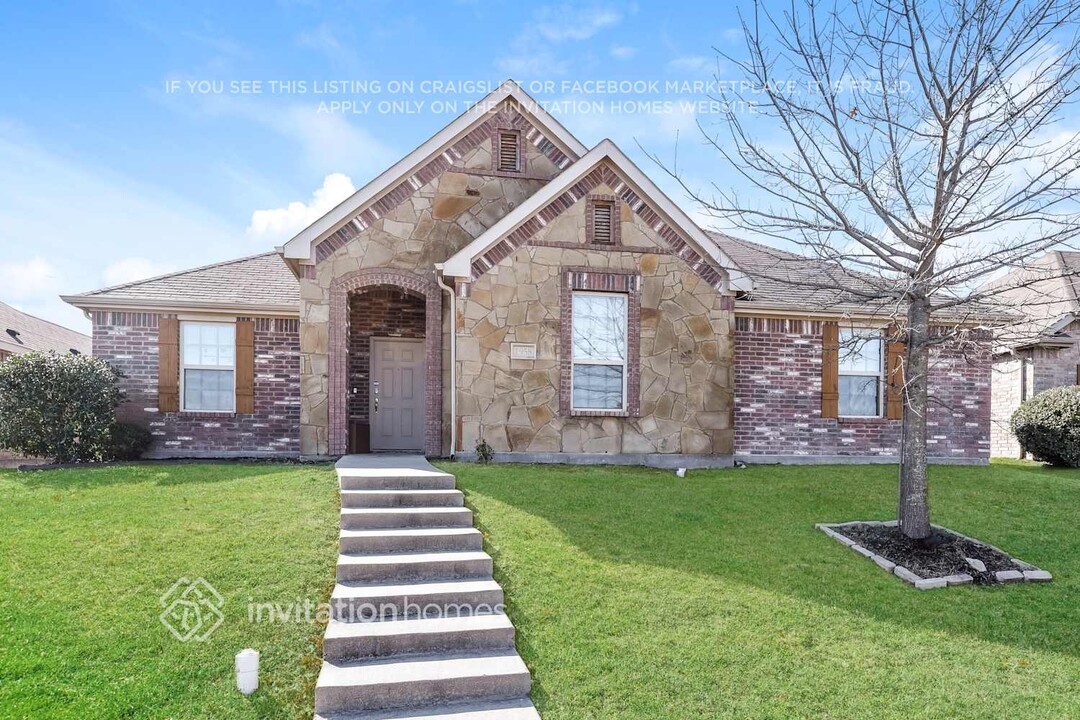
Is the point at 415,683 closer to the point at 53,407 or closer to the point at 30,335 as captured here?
the point at 53,407

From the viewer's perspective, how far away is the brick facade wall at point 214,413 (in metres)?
10.8

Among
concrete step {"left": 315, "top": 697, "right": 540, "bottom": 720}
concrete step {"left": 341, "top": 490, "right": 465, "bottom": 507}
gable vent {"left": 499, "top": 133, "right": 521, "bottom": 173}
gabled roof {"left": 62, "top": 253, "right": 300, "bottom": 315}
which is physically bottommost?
concrete step {"left": 315, "top": 697, "right": 540, "bottom": 720}

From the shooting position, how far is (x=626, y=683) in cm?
434

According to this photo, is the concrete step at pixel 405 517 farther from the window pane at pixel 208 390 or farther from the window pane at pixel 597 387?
the window pane at pixel 208 390

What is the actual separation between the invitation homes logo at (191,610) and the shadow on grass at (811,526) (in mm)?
2661

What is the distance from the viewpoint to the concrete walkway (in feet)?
14.1

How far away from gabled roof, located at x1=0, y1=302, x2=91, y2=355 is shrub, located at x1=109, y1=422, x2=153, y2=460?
24.4 feet

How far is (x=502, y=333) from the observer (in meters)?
9.74

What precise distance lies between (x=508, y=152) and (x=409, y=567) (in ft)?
25.7

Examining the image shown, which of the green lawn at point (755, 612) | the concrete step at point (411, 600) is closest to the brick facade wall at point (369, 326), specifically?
the green lawn at point (755, 612)

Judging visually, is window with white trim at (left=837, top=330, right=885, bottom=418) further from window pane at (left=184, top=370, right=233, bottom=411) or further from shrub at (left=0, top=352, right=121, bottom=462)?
shrub at (left=0, top=352, right=121, bottom=462)

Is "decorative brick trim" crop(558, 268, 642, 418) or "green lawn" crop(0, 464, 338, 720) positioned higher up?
"decorative brick trim" crop(558, 268, 642, 418)

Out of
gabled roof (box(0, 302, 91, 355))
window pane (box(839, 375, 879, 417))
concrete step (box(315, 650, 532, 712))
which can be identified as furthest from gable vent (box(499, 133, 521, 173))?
gabled roof (box(0, 302, 91, 355))

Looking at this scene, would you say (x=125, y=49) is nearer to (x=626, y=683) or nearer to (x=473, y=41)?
(x=473, y=41)
